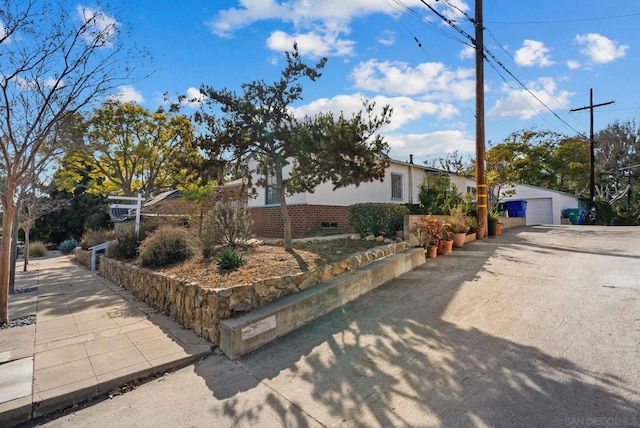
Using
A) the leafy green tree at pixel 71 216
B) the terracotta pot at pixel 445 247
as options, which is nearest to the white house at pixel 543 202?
the terracotta pot at pixel 445 247

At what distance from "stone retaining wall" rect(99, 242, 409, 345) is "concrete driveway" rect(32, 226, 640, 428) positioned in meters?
0.61

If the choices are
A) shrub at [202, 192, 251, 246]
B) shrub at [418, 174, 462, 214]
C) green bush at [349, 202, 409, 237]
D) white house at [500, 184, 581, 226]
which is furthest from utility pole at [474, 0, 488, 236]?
white house at [500, 184, 581, 226]

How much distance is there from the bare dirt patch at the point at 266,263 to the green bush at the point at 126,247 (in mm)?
3228

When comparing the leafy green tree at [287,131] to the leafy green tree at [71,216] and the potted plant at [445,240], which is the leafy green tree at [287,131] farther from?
the leafy green tree at [71,216]

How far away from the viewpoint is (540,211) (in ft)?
79.3

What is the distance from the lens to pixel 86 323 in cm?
545

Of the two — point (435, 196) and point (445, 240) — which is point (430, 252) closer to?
point (445, 240)

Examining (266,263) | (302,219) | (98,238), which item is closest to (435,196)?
(302,219)

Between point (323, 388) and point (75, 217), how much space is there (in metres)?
29.9

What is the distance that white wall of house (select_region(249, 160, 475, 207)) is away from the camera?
38.3 ft

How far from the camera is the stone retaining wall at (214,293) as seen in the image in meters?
4.39

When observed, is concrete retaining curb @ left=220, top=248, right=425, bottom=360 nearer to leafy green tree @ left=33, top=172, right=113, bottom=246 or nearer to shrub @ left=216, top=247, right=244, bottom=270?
shrub @ left=216, top=247, right=244, bottom=270

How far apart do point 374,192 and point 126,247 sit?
8904 mm

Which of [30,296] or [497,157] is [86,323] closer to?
[30,296]
